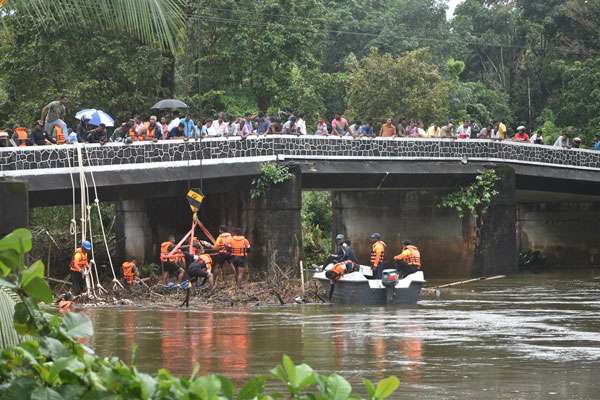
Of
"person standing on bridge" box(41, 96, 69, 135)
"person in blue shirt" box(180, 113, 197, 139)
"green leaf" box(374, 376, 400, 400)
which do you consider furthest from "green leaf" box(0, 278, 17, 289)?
"person in blue shirt" box(180, 113, 197, 139)

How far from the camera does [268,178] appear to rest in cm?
3097

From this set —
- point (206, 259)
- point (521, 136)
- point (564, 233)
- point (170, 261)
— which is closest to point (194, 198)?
point (170, 261)

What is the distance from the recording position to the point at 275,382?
532 inches

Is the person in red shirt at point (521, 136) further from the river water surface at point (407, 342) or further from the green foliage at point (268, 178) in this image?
the river water surface at point (407, 342)

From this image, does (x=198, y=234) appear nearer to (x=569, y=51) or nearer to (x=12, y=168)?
(x=12, y=168)

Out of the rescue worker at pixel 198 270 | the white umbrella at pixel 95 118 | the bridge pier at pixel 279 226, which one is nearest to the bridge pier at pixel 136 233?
the bridge pier at pixel 279 226

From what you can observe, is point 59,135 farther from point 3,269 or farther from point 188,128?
point 3,269

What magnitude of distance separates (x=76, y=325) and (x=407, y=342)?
1258 centimetres

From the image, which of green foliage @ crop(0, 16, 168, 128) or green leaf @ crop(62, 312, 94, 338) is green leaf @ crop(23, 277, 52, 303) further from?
green foliage @ crop(0, 16, 168, 128)

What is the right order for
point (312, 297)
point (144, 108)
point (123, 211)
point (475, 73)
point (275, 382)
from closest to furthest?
point (275, 382) → point (312, 297) → point (123, 211) → point (144, 108) → point (475, 73)

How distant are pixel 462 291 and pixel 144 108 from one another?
13.5 m

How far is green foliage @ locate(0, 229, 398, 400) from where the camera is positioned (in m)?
4.98

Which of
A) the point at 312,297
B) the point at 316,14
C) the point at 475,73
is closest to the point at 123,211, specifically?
the point at 312,297

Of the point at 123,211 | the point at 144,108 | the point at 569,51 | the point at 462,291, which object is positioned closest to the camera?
the point at 462,291
